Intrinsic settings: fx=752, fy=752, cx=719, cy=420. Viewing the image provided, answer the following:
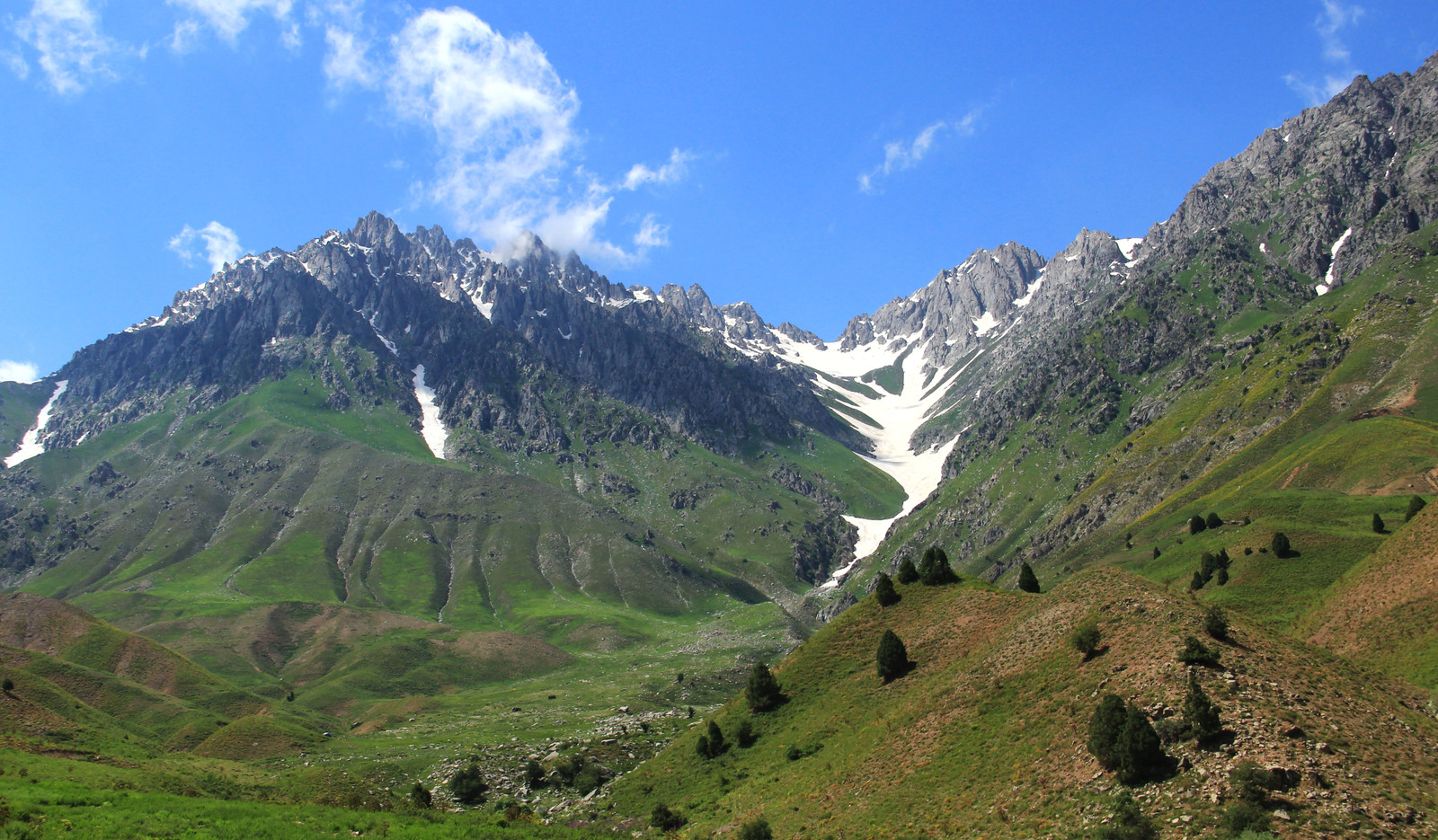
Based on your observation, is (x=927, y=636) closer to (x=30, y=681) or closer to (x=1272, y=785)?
(x=1272, y=785)

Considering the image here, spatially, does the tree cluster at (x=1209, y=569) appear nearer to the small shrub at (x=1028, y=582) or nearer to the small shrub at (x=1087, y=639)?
the small shrub at (x=1028, y=582)

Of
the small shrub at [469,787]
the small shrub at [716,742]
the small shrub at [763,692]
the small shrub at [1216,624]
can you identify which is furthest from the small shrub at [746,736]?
the small shrub at [1216,624]

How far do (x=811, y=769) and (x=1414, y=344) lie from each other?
21222 centimetres

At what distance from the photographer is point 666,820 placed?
4850 cm

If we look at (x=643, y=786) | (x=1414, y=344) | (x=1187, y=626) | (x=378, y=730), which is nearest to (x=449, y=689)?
(x=378, y=730)

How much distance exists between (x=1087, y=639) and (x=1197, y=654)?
23.1 feet

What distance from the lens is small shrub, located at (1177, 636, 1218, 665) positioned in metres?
34.6

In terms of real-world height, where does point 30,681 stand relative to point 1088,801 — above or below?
above

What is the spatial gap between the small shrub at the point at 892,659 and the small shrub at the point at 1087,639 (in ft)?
51.5

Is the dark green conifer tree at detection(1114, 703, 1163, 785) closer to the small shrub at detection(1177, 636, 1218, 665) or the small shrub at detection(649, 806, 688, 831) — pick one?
the small shrub at detection(1177, 636, 1218, 665)

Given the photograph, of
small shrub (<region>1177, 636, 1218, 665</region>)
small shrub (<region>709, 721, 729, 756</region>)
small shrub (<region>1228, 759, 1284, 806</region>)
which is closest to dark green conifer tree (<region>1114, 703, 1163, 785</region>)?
small shrub (<region>1228, 759, 1284, 806</region>)

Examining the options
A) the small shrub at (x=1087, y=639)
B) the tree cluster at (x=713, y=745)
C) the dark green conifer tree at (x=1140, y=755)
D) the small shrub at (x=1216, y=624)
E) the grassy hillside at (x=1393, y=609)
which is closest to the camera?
the dark green conifer tree at (x=1140, y=755)

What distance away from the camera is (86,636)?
127 m

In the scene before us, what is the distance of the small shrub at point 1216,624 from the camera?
37519 mm
